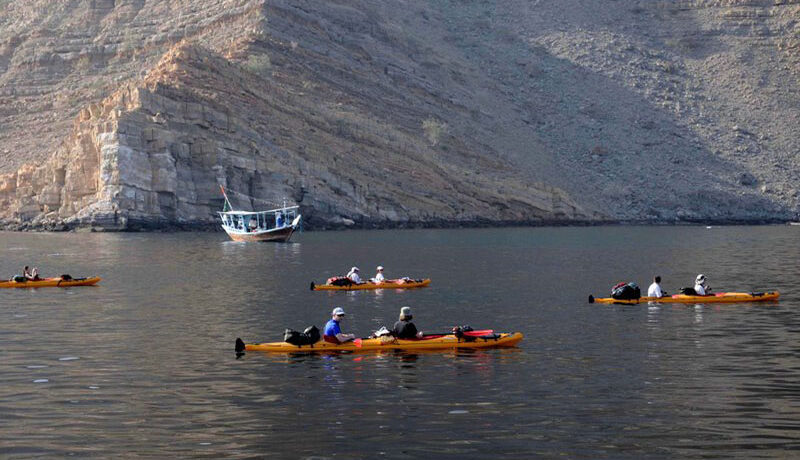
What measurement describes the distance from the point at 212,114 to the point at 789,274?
73992mm

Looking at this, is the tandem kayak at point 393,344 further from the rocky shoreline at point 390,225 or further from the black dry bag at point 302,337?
the rocky shoreline at point 390,225

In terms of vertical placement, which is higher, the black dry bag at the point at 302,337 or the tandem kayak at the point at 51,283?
the tandem kayak at the point at 51,283

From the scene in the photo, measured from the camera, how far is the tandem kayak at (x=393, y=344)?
3338 cm

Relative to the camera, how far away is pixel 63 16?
563 feet

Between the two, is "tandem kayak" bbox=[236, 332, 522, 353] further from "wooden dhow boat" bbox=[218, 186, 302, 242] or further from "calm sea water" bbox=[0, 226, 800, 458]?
"wooden dhow boat" bbox=[218, 186, 302, 242]

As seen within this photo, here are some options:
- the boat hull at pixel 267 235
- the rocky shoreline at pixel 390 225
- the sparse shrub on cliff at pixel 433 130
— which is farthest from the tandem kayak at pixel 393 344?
the sparse shrub on cliff at pixel 433 130

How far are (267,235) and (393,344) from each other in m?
71.7

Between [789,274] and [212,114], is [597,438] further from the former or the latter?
[212,114]

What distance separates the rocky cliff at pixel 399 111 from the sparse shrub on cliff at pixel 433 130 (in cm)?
22

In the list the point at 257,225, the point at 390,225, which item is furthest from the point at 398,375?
the point at 390,225

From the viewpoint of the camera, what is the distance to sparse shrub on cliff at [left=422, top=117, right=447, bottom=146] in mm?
138250

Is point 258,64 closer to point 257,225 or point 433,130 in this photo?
point 433,130

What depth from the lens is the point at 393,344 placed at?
3350 centimetres

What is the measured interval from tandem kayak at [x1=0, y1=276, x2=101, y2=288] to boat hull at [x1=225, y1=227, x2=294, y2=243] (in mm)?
45576
